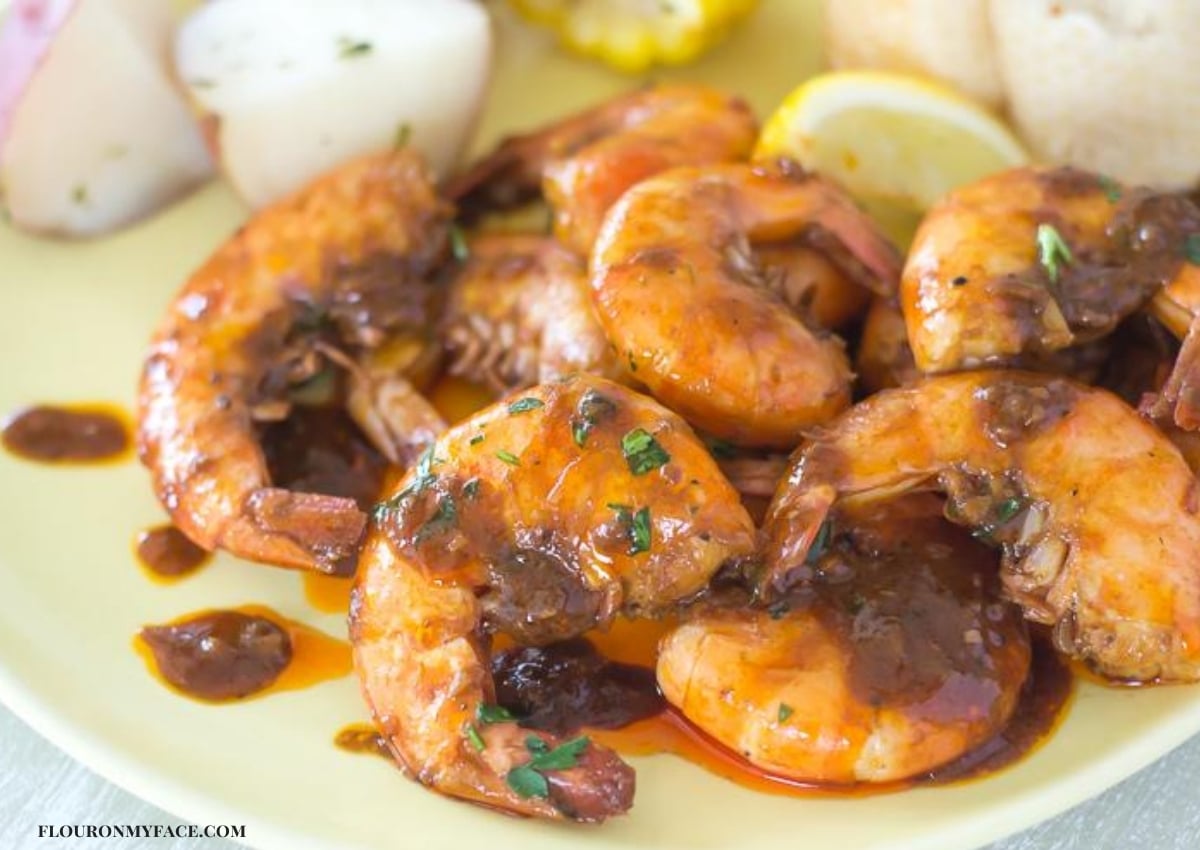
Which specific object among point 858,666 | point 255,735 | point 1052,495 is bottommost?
point 255,735

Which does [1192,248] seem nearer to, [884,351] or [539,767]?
[884,351]

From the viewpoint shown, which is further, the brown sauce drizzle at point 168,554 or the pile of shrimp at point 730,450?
the brown sauce drizzle at point 168,554

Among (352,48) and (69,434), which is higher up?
(352,48)

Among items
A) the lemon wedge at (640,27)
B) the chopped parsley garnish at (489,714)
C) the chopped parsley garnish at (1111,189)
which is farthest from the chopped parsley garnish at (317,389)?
the chopped parsley garnish at (1111,189)

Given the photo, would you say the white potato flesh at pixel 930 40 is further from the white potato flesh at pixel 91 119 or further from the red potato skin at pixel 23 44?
the red potato skin at pixel 23 44

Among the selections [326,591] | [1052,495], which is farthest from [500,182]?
[1052,495]

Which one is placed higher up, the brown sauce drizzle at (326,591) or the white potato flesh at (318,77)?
the white potato flesh at (318,77)

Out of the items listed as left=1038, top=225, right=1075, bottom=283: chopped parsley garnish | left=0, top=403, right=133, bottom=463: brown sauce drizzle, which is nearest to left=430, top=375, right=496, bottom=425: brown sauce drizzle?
left=0, top=403, right=133, bottom=463: brown sauce drizzle
